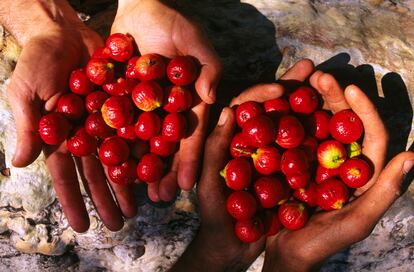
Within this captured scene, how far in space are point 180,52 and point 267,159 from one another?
1.46m

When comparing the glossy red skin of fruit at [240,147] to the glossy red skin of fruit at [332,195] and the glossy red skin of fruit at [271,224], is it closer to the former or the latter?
the glossy red skin of fruit at [271,224]

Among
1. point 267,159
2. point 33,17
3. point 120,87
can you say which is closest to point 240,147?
point 267,159

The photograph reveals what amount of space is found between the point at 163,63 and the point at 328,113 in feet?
5.97

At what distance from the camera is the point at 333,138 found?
15.1 feet

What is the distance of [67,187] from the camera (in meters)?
4.30

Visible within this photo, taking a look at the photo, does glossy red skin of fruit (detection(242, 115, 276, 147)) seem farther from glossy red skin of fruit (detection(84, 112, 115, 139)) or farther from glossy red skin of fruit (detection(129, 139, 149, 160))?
glossy red skin of fruit (detection(84, 112, 115, 139))

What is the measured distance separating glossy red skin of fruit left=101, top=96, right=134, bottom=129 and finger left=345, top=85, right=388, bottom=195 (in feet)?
6.96

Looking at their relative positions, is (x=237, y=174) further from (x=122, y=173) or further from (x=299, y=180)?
(x=122, y=173)

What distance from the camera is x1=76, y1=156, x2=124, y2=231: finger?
4438 millimetres

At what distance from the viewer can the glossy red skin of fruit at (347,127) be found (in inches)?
169

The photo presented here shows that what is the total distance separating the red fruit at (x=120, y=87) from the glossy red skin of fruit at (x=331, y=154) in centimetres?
205

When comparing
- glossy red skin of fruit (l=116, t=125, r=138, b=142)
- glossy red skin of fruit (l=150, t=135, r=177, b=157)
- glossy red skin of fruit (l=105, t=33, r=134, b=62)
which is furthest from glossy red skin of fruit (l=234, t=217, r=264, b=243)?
glossy red skin of fruit (l=105, t=33, r=134, b=62)

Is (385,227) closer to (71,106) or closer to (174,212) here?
(174,212)

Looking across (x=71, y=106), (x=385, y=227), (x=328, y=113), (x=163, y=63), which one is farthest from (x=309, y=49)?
(x=71, y=106)
